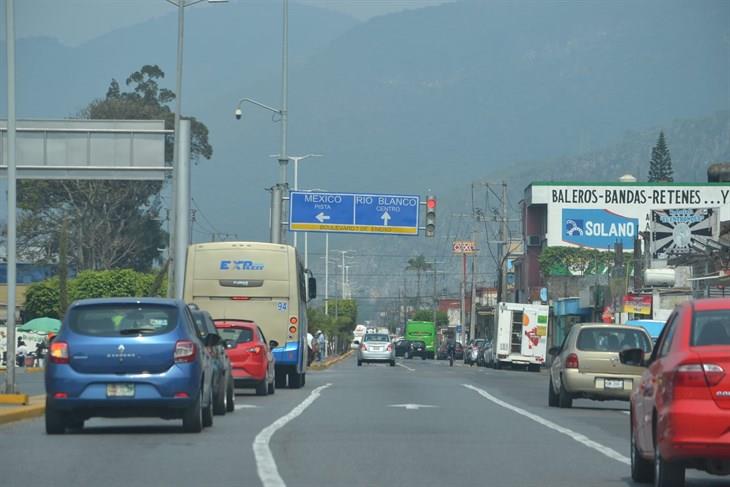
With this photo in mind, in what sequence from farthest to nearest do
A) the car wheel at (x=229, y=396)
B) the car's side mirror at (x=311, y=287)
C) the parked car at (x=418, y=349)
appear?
the parked car at (x=418, y=349)
the car's side mirror at (x=311, y=287)
the car wheel at (x=229, y=396)

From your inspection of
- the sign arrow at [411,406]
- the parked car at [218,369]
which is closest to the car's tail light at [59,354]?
the parked car at [218,369]

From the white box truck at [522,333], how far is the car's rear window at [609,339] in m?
43.9

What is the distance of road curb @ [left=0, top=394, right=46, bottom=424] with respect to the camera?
73.0 feet

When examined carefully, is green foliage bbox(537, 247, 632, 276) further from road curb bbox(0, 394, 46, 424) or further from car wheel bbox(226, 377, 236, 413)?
road curb bbox(0, 394, 46, 424)

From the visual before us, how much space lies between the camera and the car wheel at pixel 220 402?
2367 centimetres

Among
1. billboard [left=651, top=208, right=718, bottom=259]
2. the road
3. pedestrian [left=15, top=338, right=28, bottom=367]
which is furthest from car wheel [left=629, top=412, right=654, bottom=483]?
billboard [left=651, top=208, right=718, bottom=259]

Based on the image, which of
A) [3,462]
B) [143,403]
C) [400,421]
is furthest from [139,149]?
[3,462]

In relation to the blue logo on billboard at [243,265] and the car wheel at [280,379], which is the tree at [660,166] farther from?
the blue logo on billboard at [243,265]

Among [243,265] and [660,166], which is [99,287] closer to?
[243,265]

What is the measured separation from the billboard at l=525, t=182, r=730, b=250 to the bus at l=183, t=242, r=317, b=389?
79215 millimetres

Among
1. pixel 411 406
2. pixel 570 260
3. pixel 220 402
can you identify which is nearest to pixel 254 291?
pixel 411 406

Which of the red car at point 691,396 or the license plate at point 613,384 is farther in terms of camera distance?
the license plate at point 613,384

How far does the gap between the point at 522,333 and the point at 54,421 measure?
54904mm

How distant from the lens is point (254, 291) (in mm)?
37219
